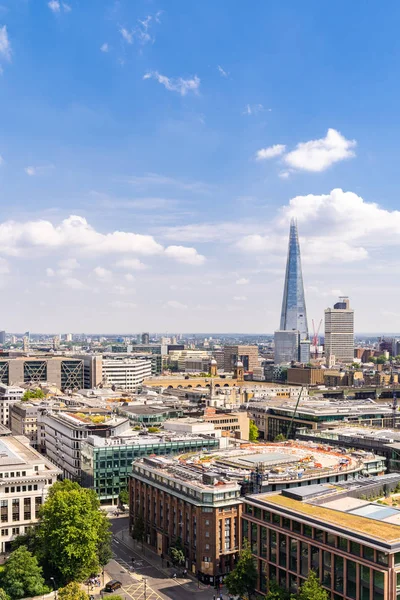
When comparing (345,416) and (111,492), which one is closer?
(111,492)

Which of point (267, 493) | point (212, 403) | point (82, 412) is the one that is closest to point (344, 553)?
point (267, 493)

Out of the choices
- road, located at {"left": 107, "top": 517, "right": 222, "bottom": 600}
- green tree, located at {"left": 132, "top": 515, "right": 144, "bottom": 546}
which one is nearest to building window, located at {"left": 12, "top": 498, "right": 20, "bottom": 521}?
road, located at {"left": 107, "top": 517, "right": 222, "bottom": 600}

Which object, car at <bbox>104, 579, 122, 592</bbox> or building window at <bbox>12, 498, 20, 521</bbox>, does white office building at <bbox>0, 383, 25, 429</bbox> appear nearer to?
building window at <bbox>12, 498, 20, 521</bbox>

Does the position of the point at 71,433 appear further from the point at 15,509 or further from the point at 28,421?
the point at 28,421

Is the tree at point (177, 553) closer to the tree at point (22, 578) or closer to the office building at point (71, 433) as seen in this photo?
the tree at point (22, 578)

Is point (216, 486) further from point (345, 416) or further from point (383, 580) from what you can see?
point (345, 416)

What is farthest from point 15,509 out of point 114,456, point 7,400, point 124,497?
point 7,400
